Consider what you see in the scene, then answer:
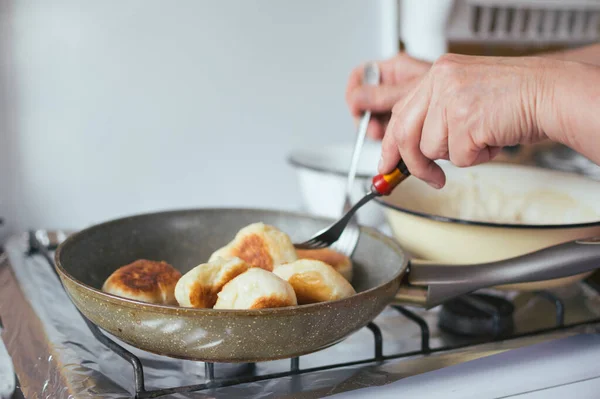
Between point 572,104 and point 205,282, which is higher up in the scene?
point 572,104

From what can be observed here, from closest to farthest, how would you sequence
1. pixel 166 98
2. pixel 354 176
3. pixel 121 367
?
pixel 121 367 → pixel 354 176 → pixel 166 98

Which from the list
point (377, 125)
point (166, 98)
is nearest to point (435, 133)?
point (377, 125)

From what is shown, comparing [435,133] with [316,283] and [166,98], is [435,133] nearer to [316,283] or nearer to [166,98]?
[316,283]

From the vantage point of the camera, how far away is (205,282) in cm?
56

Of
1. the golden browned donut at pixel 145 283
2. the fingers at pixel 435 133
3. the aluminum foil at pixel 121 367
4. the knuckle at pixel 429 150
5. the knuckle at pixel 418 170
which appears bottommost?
the aluminum foil at pixel 121 367

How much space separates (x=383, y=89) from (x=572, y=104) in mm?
402

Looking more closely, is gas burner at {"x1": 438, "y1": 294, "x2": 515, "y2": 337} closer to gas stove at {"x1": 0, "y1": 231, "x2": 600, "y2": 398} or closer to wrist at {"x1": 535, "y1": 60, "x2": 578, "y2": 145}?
gas stove at {"x1": 0, "y1": 231, "x2": 600, "y2": 398}

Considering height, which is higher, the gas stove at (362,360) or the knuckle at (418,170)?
the knuckle at (418,170)

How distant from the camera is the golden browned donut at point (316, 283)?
0.56m

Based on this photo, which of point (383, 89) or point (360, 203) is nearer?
point (360, 203)

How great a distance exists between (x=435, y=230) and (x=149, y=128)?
1.20m

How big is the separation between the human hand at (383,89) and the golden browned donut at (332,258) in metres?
0.31

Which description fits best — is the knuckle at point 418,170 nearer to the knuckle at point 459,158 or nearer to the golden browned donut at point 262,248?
the knuckle at point 459,158

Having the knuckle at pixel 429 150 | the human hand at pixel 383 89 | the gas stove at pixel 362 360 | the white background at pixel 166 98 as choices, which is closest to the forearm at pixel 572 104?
the knuckle at pixel 429 150
